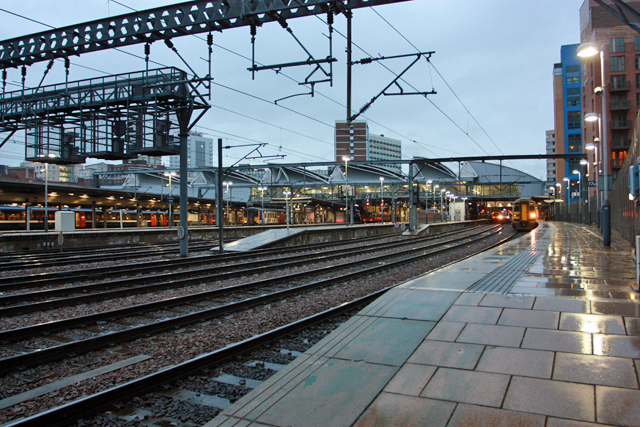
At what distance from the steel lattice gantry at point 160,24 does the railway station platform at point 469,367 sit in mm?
8457

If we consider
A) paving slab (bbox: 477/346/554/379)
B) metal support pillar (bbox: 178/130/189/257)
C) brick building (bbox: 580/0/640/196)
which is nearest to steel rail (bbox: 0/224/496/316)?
metal support pillar (bbox: 178/130/189/257)

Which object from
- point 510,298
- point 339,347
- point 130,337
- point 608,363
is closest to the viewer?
point 608,363

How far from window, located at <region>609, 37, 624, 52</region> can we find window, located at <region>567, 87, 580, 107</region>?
119 feet

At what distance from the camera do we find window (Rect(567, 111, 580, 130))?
86500 mm

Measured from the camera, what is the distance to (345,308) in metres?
8.28

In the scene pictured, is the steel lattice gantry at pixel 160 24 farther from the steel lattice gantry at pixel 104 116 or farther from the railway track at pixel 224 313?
the railway track at pixel 224 313

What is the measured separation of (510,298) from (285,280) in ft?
21.1

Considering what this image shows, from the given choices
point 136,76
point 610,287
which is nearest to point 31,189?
point 136,76

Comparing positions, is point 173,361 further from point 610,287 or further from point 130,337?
point 610,287

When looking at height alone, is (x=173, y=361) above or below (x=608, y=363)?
below

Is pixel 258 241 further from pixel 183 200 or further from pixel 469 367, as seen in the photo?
pixel 469 367

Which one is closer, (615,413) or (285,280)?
(615,413)

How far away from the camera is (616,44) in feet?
176

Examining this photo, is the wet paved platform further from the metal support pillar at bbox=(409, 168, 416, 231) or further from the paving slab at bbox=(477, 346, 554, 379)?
the paving slab at bbox=(477, 346, 554, 379)
